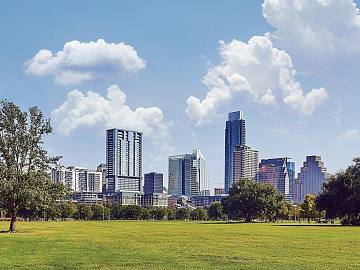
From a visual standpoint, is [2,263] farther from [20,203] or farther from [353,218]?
[353,218]

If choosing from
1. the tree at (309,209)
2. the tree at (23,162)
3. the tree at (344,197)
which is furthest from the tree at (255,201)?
the tree at (23,162)

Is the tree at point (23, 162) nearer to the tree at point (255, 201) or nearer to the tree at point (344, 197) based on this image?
the tree at point (344, 197)

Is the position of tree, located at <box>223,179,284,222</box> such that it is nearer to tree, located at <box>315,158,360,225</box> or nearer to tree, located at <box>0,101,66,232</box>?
tree, located at <box>315,158,360,225</box>

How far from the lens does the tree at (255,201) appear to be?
147 m

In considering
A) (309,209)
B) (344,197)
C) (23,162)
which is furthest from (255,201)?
(23,162)

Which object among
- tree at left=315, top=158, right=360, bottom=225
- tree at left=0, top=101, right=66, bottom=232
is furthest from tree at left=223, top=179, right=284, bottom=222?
tree at left=0, top=101, right=66, bottom=232

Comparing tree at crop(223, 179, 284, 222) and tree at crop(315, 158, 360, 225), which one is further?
tree at crop(223, 179, 284, 222)

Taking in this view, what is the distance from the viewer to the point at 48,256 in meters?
30.7

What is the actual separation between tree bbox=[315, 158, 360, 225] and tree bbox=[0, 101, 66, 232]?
175ft

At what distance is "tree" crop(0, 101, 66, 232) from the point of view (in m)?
66.4

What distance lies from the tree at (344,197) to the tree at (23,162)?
175ft

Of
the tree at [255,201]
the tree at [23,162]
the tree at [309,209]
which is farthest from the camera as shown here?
the tree at [309,209]

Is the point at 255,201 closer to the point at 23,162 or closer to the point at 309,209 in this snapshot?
the point at 309,209

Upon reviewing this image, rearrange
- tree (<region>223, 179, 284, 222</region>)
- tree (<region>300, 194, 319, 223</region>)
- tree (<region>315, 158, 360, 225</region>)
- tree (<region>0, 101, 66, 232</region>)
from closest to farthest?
tree (<region>0, 101, 66, 232</region>) → tree (<region>315, 158, 360, 225</region>) → tree (<region>223, 179, 284, 222</region>) → tree (<region>300, 194, 319, 223</region>)
